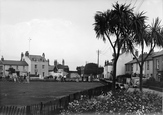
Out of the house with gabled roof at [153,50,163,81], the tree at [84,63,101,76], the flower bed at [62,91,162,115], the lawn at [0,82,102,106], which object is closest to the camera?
the flower bed at [62,91,162,115]

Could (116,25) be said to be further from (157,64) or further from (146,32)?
(157,64)

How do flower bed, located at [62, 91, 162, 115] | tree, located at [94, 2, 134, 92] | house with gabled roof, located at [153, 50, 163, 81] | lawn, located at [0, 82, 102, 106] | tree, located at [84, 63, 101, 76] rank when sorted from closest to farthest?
flower bed, located at [62, 91, 162, 115] < tree, located at [94, 2, 134, 92] < lawn, located at [0, 82, 102, 106] < house with gabled roof, located at [153, 50, 163, 81] < tree, located at [84, 63, 101, 76]

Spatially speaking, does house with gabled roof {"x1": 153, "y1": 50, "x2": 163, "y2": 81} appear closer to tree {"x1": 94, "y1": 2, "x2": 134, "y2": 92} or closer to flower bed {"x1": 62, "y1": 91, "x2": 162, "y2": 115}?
tree {"x1": 94, "y1": 2, "x2": 134, "y2": 92}

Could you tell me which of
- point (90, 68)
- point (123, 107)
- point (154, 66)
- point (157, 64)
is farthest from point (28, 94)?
point (90, 68)

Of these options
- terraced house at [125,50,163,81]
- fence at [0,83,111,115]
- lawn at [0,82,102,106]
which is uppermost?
terraced house at [125,50,163,81]

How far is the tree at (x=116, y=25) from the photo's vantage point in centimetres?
1112

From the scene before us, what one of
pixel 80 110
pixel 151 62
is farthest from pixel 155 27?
pixel 151 62

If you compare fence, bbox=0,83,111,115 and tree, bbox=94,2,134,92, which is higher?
tree, bbox=94,2,134,92

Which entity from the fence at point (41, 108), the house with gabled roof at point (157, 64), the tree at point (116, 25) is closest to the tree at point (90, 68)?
the house with gabled roof at point (157, 64)

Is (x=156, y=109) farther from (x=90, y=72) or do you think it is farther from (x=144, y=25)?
(x=90, y=72)

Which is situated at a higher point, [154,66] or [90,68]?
[154,66]

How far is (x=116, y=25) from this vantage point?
1201 cm

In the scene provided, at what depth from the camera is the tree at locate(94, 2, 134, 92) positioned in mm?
11125

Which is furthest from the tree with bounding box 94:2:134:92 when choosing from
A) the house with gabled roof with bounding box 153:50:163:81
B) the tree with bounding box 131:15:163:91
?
the house with gabled roof with bounding box 153:50:163:81
